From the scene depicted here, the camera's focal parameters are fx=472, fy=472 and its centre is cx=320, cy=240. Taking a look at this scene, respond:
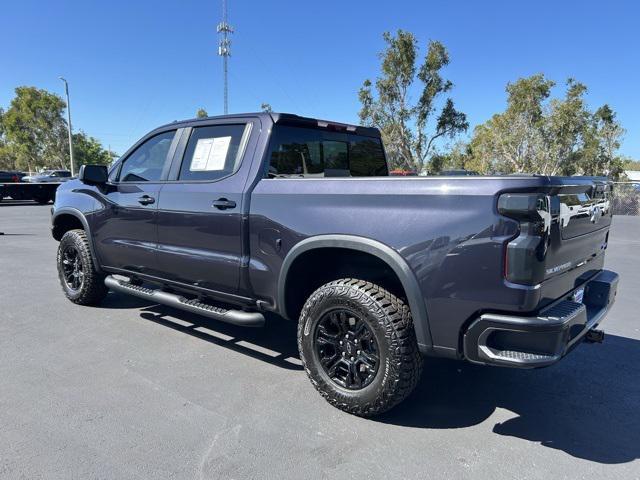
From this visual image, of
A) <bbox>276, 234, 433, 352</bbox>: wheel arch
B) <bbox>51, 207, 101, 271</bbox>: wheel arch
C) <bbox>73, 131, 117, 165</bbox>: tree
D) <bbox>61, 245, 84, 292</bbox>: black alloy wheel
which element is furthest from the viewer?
<bbox>73, 131, 117, 165</bbox>: tree

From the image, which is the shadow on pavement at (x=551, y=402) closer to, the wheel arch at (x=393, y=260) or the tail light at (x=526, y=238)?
the wheel arch at (x=393, y=260)

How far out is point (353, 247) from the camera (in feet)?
9.32

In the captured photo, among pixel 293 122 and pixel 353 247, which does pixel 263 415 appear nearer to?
pixel 353 247

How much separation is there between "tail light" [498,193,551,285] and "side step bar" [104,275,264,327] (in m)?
1.84

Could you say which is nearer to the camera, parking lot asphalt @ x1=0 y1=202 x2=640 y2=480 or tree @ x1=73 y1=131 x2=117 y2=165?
parking lot asphalt @ x1=0 y1=202 x2=640 y2=480

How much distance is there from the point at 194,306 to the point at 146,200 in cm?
110

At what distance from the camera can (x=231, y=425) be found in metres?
2.85

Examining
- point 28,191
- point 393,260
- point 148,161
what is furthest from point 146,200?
point 28,191

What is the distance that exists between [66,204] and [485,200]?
15.1ft

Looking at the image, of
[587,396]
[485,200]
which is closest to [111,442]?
[485,200]

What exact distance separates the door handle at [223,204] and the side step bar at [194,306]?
80 cm

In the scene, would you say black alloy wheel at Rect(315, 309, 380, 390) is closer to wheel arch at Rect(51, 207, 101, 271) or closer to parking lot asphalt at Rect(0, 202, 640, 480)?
parking lot asphalt at Rect(0, 202, 640, 480)

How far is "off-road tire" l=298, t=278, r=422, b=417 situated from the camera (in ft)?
8.98

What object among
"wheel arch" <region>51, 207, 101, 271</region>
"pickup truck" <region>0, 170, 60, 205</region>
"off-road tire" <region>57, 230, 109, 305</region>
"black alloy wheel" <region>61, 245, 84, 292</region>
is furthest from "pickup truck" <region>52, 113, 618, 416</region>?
"pickup truck" <region>0, 170, 60, 205</region>
